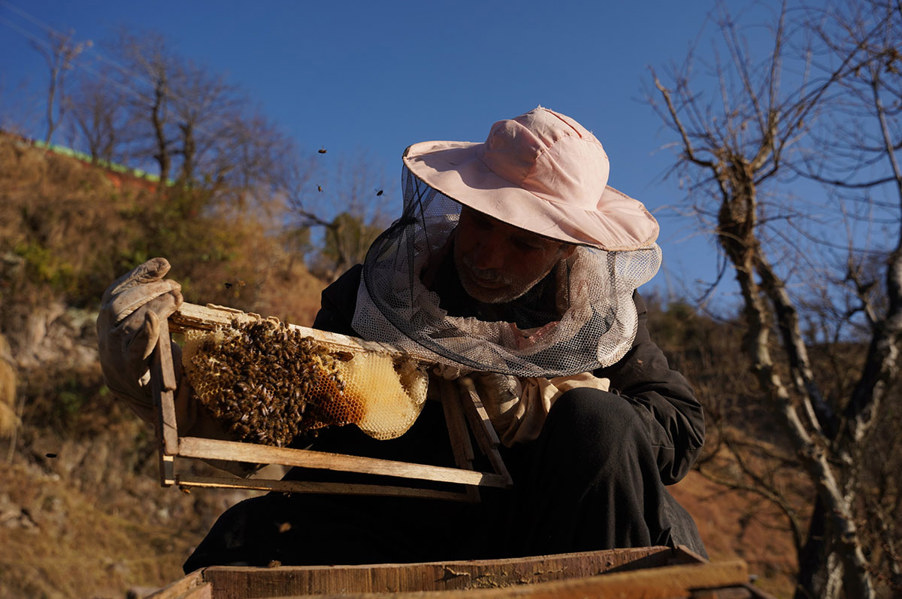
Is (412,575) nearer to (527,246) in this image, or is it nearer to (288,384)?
(288,384)

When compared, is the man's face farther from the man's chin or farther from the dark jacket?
the dark jacket

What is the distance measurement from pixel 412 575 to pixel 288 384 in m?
0.73

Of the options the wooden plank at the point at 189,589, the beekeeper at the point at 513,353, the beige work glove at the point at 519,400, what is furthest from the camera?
the beige work glove at the point at 519,400

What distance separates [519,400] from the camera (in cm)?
254

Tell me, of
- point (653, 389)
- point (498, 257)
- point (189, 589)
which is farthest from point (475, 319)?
point (189, 589)

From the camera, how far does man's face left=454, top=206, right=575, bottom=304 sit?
8.62 ft

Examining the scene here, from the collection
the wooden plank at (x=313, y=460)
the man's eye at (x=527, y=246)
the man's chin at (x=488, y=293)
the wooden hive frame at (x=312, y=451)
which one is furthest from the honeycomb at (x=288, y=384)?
the man's eye at (x=527, y=246)

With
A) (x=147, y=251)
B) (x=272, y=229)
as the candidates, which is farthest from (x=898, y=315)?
(x=272, y=229)

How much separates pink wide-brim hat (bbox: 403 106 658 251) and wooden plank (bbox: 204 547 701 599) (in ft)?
3.44

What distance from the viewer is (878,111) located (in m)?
7.43

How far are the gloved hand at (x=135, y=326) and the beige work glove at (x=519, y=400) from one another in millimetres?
1089

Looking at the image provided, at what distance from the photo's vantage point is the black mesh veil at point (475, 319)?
2.53 m

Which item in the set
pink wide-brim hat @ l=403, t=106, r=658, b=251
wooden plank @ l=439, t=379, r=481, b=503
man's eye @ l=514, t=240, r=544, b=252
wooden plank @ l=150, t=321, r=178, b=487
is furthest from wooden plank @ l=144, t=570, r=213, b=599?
man's eye @ l=514, t=240, r=544, b=252

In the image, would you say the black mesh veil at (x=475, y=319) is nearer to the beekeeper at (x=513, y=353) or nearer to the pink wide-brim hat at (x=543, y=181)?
the beekeeper at (x=513, y=353)
